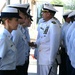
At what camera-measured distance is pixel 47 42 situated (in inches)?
151

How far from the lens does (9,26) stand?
8.89 ft

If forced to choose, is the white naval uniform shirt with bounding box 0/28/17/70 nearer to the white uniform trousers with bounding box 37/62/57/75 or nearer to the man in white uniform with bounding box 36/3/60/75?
the man in white uniform with bounding box 36/3/60/75

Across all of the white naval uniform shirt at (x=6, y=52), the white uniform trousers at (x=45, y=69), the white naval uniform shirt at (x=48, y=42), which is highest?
the white naval uniform shirt at (x=6, y=52)

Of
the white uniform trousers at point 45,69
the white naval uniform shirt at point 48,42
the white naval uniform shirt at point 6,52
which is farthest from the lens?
the white uniform trousers at point 45,69

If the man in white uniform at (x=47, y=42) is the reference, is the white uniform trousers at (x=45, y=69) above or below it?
below

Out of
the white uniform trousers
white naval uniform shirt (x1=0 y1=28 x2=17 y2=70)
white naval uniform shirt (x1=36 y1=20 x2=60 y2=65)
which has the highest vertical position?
white naval uniform shirt (x1=0 y1=28 x2=17 y2=70)

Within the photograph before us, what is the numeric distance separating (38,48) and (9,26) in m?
1.31

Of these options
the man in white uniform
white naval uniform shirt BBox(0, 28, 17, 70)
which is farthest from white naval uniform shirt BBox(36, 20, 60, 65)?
white naval uniform shirt BBox(0, 28, 17, 70)

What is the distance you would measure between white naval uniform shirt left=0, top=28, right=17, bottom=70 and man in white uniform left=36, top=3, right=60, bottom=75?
A: 3.70ft

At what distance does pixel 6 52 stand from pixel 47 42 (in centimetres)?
126

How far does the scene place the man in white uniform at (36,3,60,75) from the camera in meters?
3.75

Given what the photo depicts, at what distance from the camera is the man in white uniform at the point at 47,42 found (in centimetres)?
375

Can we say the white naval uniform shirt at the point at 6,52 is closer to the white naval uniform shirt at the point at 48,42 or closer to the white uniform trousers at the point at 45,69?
the white naval uniform shirt at the point at 48,42

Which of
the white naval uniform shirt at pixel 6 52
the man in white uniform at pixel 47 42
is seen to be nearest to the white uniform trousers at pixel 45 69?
the man in white uniform at pixel 47 42
